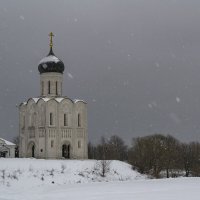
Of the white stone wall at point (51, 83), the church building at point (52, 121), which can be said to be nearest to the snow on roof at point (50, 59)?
the church building at point (52, 121)

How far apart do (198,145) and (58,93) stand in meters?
25.9

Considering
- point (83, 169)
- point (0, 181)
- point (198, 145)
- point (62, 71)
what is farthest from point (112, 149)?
point (0, 181)

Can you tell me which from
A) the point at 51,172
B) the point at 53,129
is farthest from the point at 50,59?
the point at 51,172

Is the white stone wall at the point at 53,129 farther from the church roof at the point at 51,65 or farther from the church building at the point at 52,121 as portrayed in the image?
the church roof at the point at 51,65

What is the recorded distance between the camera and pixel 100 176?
125 feet

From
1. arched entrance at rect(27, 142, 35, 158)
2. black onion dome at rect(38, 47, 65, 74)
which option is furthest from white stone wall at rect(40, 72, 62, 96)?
arched entrance at rect(27, 142, 35, 158)

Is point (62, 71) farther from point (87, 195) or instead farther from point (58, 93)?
point (87, 195)

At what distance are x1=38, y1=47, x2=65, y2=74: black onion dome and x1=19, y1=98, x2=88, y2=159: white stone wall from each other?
9.91 feet

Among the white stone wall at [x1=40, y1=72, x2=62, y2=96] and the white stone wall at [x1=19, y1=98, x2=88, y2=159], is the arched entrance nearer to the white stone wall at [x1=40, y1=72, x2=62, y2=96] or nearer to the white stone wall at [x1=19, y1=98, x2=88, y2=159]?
the white stone wall at [x1=19, y1=98, x2=88, y2=159]

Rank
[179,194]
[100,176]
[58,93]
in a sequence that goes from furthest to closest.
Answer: [58,93]
[100,176]
[179,194]

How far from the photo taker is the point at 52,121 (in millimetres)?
44125

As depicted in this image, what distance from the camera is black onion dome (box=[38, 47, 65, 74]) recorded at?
148ft

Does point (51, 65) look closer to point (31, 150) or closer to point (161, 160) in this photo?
point (31, 150)

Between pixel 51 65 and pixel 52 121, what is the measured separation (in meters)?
5.56
